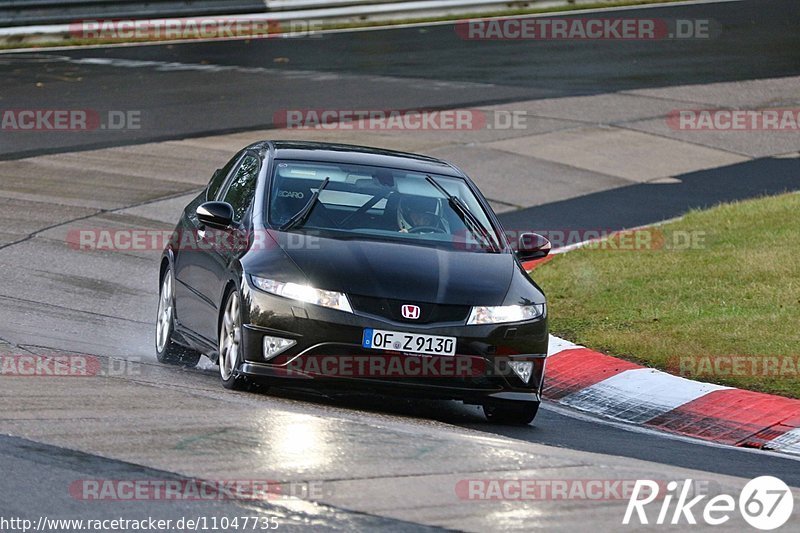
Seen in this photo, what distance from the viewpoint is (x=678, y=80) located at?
81.1ft

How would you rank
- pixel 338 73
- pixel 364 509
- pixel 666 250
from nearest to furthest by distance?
1. pixel 364 509
2. pixel 666 250
3. pixel 338 73

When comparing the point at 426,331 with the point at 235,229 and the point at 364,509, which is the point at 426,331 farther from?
the point at 364,509

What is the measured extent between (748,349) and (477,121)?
11.1 meters

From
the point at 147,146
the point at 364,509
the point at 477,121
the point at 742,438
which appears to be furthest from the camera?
the point at 477,121

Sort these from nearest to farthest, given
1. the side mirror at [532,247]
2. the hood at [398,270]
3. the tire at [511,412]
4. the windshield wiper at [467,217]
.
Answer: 1. the hood at [398,270]
2. the tire at [511,412]
3. the windshield wiper at [467,217]
4. the side mirror at [532,247]

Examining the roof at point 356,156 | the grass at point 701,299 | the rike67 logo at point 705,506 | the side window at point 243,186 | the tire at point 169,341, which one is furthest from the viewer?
the grass at point 701,299

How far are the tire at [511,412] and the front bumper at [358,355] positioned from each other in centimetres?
24

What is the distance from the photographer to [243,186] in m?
9.88

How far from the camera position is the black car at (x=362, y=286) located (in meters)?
8.24

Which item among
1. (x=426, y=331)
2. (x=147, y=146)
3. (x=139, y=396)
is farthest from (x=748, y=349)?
(x=147, y=146)

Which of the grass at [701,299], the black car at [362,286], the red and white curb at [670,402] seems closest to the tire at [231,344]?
the black car at [362,286]

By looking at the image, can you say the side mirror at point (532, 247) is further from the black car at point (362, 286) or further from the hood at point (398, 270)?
the hood at point (398, 270)

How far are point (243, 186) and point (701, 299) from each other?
4098 millimetres

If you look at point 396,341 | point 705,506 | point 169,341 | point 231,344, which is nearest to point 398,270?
point 396,341
